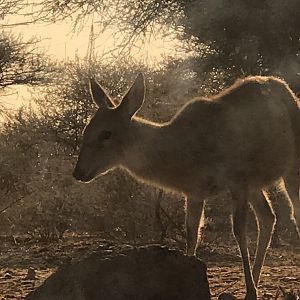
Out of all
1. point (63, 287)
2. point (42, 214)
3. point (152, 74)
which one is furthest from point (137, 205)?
point (63, 287)

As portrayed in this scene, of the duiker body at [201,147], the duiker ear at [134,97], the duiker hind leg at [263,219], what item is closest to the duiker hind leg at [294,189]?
the duiker hind leg at [263,219]

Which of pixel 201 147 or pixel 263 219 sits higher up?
pixel 201 147

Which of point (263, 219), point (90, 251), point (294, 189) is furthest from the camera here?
point (294, 189)

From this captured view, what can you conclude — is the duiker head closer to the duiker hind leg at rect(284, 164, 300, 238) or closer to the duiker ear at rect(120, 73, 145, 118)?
the duiker ear at rect(120, 73, 145, 118)

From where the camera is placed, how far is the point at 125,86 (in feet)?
60.6

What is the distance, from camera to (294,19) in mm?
14781

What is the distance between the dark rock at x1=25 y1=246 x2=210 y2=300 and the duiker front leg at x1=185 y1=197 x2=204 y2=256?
3.66 ft

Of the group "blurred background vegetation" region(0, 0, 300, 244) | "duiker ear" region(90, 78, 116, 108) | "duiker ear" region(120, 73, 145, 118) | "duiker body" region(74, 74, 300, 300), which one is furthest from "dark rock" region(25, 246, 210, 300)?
"blurred background vegetation" region(0, 0, 300, 244)

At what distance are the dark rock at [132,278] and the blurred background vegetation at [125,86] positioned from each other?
704cm

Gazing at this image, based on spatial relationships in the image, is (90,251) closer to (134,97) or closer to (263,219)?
(134,97)

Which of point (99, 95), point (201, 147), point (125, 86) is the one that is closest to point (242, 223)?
point (201, 147)

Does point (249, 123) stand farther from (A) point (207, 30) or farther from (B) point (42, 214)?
(B) point (42, 214)

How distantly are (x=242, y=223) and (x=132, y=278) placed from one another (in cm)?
131

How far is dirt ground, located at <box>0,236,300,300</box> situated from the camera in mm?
9203
